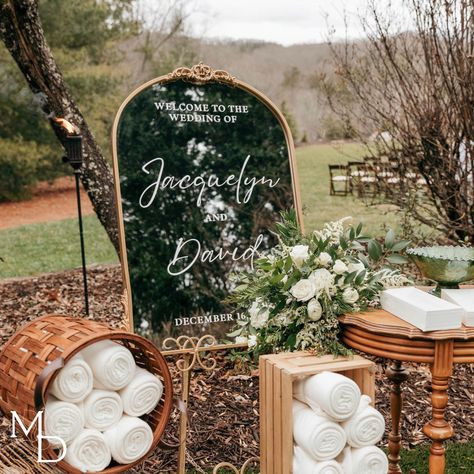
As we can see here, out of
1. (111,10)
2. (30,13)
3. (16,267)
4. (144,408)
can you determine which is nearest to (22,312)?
(30,13)

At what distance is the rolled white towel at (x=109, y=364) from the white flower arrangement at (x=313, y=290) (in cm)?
52

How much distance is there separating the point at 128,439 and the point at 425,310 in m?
1.05

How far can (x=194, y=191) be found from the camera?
9.71 ft

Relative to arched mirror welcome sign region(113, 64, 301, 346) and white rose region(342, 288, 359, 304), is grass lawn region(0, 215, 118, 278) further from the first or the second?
white rose region(342, 288, 359, 304)

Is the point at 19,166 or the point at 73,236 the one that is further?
the point at 19,166

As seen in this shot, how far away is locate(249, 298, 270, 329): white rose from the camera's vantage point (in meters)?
2.45

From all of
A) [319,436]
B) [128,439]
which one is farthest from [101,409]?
[319,436]

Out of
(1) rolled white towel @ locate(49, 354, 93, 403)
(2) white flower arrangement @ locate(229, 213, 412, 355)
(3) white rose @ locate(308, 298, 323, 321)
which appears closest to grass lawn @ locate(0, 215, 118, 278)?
(2) white flower arrangement @ locate(229, 213, 412, 355)

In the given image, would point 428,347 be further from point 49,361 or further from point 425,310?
point 49,361

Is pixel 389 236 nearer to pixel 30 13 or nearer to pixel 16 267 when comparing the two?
pixel 30 13

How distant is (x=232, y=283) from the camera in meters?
3.03

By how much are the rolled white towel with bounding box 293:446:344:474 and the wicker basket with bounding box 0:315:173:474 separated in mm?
477

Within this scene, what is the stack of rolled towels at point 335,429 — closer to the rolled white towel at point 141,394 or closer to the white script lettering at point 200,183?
the rolled white towel at point 141,394

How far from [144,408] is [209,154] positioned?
1.19 m
